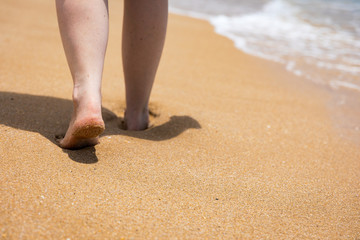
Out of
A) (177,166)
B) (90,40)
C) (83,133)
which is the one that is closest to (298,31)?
(177,166)

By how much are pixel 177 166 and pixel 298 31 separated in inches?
157

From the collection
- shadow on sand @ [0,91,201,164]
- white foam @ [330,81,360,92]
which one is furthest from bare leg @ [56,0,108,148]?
white foam @ [330,81,360,92]

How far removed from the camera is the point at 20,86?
1747 mm

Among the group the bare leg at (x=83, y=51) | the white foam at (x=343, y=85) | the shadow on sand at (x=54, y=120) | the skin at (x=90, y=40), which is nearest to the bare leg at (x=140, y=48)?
the skin at (x=90, y=40)

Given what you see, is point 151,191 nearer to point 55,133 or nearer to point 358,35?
point 55,133

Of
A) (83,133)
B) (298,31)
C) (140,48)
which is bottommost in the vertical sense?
(298,31)

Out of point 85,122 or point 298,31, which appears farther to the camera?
point 298,31

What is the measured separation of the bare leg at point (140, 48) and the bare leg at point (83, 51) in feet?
0.75

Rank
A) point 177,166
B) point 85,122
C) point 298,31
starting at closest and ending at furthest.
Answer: point 85,122
point 177,166
point 298,31

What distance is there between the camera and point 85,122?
1045mm

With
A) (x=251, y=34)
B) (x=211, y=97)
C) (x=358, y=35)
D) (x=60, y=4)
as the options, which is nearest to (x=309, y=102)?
(x=211, y=97)

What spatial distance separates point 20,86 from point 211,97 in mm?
1038

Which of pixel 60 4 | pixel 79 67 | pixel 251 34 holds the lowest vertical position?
pixel 251 34

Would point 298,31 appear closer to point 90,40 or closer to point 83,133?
point 90,40
